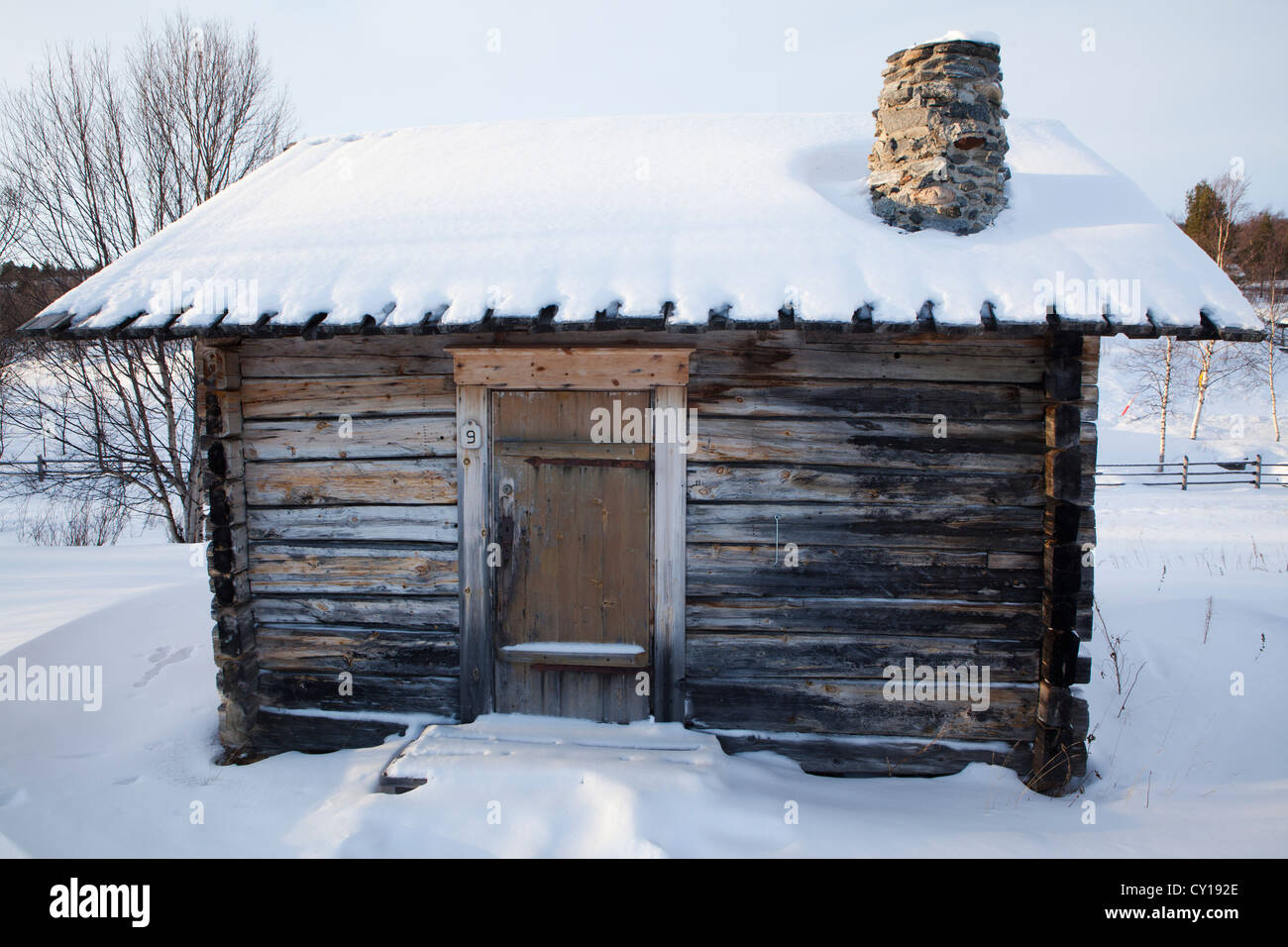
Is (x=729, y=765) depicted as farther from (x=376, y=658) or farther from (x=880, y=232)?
(x=880, y=232)

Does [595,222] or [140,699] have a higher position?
[595,222]

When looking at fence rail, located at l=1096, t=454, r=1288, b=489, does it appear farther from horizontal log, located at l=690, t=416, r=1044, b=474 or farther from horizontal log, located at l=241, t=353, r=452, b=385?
horizontal log, located at l=241, t=353, r=452, b=385

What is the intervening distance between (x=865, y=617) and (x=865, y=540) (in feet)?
1.53

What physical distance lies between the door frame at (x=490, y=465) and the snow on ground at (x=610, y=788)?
36 centimetres

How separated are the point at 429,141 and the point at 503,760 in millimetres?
4804

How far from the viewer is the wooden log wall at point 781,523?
402cm

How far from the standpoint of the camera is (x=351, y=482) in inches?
171

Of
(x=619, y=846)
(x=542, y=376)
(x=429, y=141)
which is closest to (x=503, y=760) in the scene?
(x=619, y=846)

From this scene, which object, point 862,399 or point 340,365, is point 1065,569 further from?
point 340,365

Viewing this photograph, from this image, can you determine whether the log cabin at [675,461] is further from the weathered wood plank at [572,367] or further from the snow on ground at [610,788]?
the snow on ground at [610,788]

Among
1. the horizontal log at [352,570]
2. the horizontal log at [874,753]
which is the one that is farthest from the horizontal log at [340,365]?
the horizontal log at [874,753]

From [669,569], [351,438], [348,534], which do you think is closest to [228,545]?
[348,534]

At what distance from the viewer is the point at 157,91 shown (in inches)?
519

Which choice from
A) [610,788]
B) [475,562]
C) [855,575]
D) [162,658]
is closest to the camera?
[610,788]
